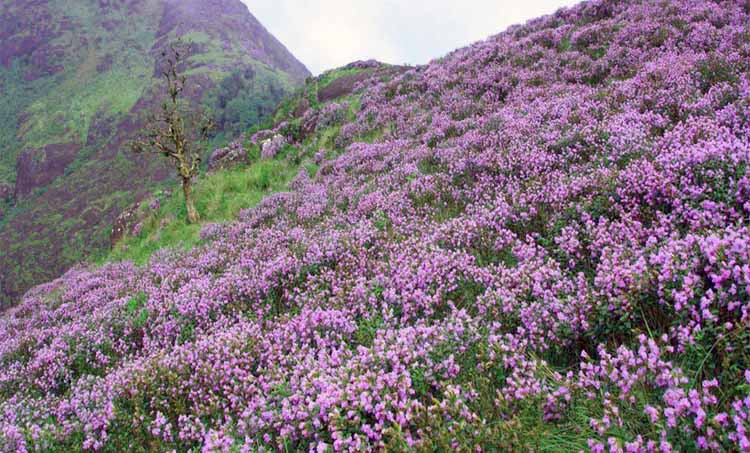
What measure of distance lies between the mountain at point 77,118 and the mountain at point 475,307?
53685 mm

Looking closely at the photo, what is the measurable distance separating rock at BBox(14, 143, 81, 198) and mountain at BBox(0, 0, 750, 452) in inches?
5799

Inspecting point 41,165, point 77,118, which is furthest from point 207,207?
point 77,118

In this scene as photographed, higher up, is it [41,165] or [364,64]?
[364,64]

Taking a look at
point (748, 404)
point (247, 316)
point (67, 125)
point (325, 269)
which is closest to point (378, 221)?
point (325, 269)

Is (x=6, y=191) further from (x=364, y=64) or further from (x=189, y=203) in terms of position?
(x=189, y=203)

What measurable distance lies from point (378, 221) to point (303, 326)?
Result: 2.83 metres

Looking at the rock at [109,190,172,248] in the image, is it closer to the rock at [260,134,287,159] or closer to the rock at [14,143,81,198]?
the rock at [260,134,287,159]

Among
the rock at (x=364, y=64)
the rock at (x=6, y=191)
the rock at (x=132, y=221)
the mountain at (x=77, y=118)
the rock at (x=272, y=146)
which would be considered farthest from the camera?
the rock at (x=6, y=191)

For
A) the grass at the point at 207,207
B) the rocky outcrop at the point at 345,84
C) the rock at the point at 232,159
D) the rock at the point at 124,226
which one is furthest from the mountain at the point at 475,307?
the rocky outcrop at the point at 345,84

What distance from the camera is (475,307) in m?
4.04

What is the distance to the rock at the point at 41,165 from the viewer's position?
12762 cm

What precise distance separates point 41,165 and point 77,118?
91.7 feet

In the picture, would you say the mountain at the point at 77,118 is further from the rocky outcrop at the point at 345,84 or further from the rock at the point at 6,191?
the rocky outcrop at the point at 345,84

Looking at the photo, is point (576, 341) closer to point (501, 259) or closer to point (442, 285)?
Result: point (442, 285)
